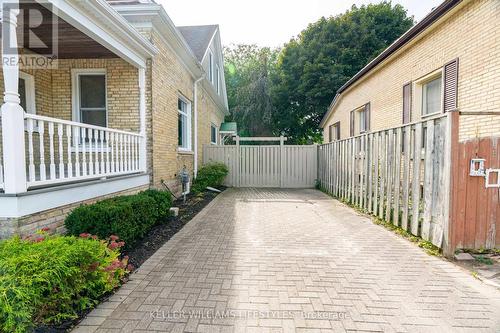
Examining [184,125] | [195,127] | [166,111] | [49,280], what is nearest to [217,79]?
[195,127]

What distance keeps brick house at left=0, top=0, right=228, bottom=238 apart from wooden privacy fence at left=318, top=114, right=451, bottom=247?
509 centimetres

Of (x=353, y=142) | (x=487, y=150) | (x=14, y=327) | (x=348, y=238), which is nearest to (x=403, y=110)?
(x=353, y=142)

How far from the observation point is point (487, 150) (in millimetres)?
3918

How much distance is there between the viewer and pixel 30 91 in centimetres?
621

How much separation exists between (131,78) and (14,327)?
563 centimetres

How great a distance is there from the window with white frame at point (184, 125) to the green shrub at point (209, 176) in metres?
1.07

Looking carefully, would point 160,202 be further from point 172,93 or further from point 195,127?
point 195,127

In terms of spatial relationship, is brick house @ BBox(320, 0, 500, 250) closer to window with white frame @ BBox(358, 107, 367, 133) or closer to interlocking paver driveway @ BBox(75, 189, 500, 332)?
interlocking paver driveway @ BBox(75, 189, 500, 332)

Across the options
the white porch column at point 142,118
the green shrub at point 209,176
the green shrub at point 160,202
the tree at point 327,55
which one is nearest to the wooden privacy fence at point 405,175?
the green shrub at point 160,202

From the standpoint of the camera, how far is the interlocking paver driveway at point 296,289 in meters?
2.44

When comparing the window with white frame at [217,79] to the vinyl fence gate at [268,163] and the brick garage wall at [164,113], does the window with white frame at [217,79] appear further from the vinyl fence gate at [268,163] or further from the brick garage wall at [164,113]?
the brick garage wall at [164,113]

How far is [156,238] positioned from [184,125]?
5986 mm

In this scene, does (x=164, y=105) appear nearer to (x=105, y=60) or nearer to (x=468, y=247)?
(x=105, y=60)

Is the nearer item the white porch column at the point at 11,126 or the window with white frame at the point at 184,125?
the white porch column at the point at 11,126
